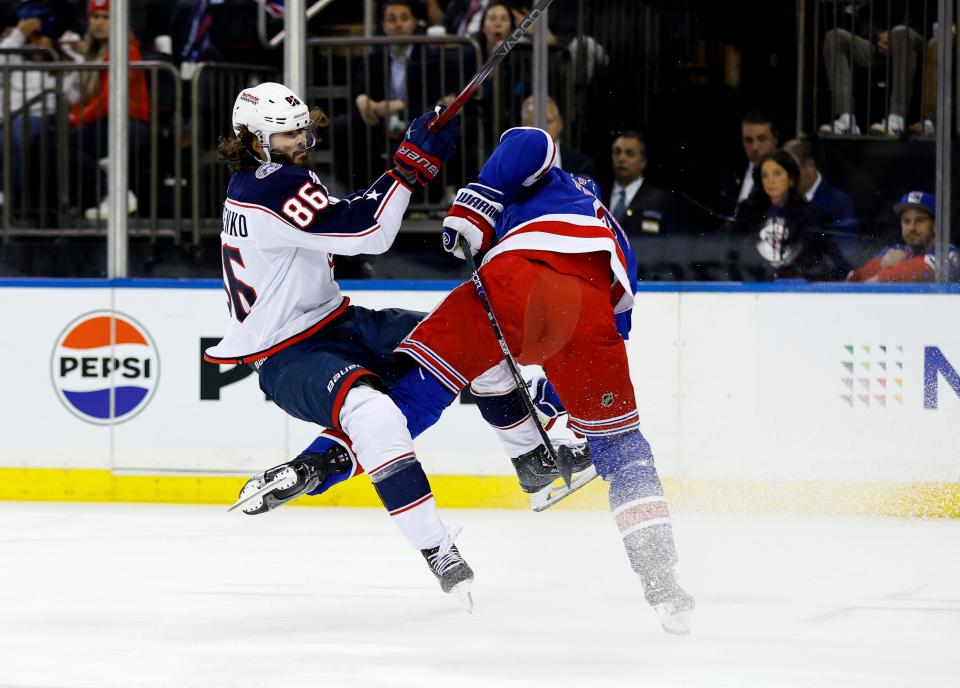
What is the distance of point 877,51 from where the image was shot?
5.51 metres

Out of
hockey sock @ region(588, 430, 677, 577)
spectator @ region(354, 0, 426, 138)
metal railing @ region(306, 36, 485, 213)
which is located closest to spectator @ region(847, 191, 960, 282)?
metal railing @ region(306, 36, 485, 213)

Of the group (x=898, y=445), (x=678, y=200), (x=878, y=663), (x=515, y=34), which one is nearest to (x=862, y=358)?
(x=898, y=445)

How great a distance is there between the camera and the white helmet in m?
3.65

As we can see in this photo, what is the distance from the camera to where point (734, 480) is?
5465mm

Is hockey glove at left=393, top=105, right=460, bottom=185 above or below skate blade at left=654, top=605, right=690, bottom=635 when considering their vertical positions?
above

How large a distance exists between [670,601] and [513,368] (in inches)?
25.1

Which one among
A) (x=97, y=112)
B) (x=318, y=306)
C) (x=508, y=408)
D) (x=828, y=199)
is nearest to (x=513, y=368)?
(x=508, y=408)

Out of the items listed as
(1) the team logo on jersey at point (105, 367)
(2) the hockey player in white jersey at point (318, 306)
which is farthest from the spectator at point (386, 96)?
(2) the hockey player in white jersey at point (318, 306)

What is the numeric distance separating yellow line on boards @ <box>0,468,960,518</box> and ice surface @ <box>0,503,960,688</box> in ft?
0.39

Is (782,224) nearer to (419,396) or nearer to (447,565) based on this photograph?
(419,396)

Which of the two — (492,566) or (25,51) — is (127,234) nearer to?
(25,51)

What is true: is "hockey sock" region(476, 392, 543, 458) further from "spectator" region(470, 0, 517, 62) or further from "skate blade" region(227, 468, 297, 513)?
"spectator" region(470, 0, 517, 62)

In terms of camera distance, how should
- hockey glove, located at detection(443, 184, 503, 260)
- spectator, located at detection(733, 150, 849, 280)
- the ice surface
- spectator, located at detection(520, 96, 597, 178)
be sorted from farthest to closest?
spectator, located at detection(520, 96, 597, 178), spectator, located at detection(733, 150, 849, 280), hockey glove, located at detection(443, 184, 503, 260), the ice surface

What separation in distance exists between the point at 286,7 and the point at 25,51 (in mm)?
1163
